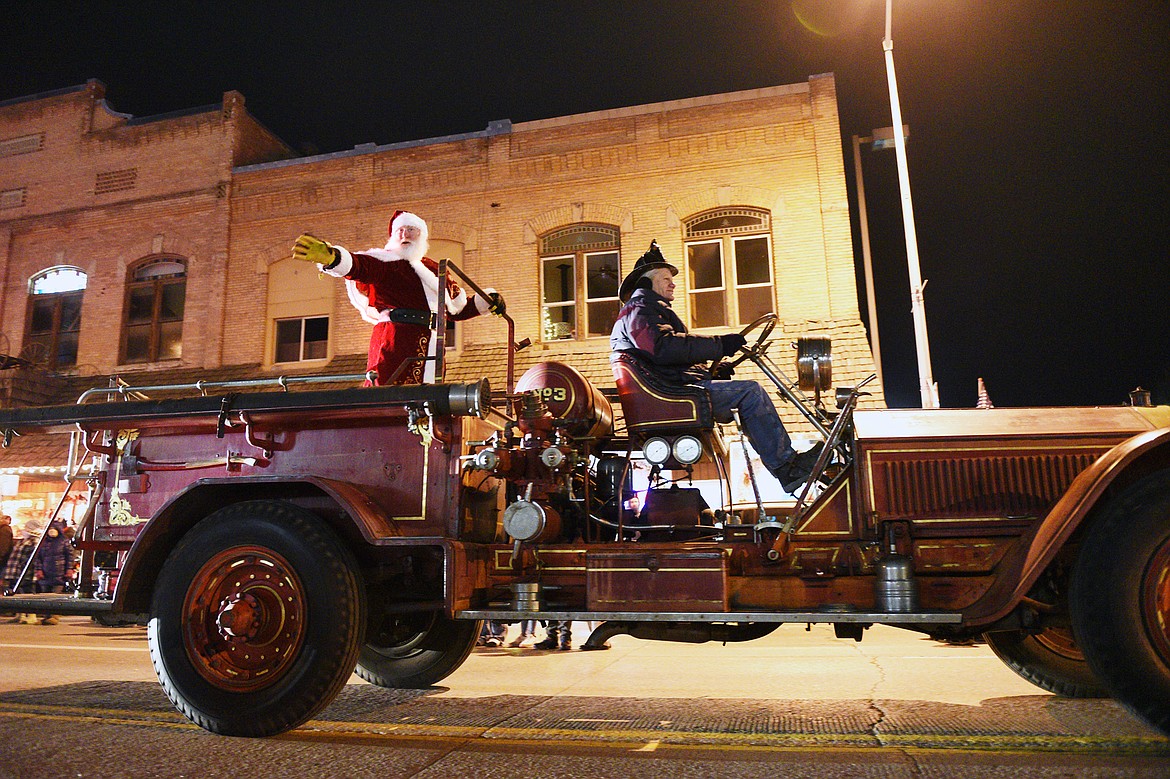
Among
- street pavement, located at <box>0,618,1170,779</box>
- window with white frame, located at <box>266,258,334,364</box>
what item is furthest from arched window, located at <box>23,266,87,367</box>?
street pavement, located at <box>0,618,1170,779</box>

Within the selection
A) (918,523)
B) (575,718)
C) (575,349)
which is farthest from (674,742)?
(575,349)

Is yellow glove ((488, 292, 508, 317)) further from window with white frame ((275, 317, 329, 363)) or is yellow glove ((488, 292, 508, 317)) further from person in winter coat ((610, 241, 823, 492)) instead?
window with white frame ((275, 317, 329, 363))

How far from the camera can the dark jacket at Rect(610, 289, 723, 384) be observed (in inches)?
177

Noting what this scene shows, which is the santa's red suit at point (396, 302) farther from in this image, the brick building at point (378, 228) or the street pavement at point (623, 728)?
the brick building at point (378, 228)

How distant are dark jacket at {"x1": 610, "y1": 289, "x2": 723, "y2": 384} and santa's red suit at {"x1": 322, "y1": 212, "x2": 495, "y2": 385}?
1.41 m

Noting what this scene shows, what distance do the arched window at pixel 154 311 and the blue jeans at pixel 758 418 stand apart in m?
16.0

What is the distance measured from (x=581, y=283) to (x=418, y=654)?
10.9m

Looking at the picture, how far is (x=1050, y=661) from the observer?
452 cm

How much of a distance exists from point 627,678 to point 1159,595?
145 inches

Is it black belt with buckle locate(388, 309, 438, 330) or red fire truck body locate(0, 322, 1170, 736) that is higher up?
black belt with buckle locate(388, 309, 438, 330)

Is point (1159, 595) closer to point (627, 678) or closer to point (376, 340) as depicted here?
point (627, 678)

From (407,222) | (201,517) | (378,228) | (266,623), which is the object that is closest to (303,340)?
(378,228)

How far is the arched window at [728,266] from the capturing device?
14.6 meters

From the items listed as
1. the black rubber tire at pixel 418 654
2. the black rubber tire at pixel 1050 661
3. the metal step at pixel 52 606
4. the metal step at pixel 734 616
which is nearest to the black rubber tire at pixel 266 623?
the metal step at pixel 52 606
